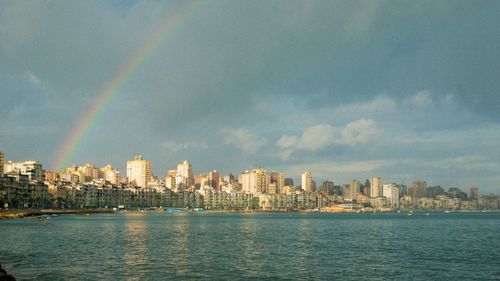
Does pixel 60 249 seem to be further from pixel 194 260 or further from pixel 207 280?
pixel 207 280

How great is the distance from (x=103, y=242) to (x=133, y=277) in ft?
110

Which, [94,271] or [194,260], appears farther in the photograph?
[194,260]

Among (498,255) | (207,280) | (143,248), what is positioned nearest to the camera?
(207,280)

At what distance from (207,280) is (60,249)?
2900cm

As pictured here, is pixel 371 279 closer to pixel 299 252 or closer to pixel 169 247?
pixel 299 252

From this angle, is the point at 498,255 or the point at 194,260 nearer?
the point at 194,260

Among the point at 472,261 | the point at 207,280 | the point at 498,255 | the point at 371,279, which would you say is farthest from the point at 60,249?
the point at 498,255

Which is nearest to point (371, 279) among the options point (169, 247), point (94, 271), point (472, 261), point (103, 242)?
point (472, 261)

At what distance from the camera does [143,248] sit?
66062mm

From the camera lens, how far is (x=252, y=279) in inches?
1661

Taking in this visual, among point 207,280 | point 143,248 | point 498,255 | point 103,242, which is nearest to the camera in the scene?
point 207,280

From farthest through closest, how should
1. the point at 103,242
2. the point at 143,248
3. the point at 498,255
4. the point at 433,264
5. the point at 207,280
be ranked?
the point at 103,242
the point at 143,248
the point at 498,255
the point at 433,264
the point at 207,280

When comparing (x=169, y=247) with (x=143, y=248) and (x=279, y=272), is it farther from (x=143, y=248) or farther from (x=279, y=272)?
(x=279, y=272)

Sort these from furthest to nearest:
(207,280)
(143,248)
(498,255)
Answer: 1. (143,248)
2. (498,255)
3. (207,280)
